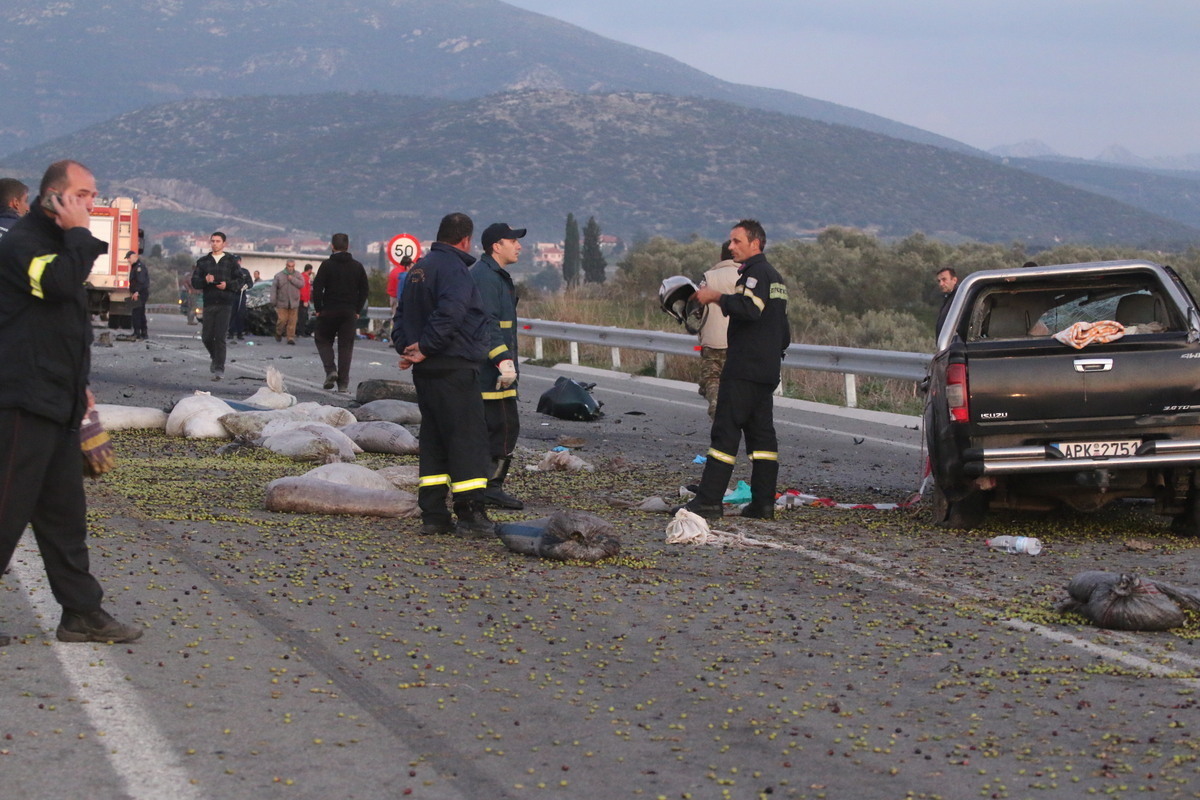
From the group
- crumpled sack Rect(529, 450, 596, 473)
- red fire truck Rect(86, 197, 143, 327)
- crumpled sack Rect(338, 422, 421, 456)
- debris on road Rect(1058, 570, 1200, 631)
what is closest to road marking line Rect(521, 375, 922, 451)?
crumpled sack Rect(529, 450, 596, 473)

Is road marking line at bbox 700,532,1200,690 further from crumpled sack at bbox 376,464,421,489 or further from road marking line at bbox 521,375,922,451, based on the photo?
road marking line at bbox 521,375,922,451

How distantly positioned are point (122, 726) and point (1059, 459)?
19.3ft

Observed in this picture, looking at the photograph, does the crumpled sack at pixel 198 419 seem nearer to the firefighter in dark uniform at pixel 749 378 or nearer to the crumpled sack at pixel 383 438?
the crumpled sack at pixel 383 438

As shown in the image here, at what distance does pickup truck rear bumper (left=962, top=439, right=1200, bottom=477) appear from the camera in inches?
355

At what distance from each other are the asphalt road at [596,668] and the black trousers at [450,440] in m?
0.34

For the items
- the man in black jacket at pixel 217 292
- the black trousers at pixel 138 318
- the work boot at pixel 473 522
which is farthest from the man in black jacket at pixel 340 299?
the black trousers at pixel 138 318

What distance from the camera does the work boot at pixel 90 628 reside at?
6.12m

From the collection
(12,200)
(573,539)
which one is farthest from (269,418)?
(573,539)

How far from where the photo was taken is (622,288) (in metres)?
49.5

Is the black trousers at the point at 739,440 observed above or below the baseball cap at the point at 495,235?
below

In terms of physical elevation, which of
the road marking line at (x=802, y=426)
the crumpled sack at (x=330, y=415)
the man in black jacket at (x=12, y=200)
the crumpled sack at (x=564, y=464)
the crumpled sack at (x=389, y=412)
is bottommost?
the road marking line at (x=802, y=426)

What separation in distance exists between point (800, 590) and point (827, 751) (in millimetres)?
2653

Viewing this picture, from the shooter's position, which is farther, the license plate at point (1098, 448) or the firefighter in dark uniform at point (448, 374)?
the firefighter in dark uniform at point (448, 374)

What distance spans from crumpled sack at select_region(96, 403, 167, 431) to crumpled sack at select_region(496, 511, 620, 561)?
7423 millimetres
